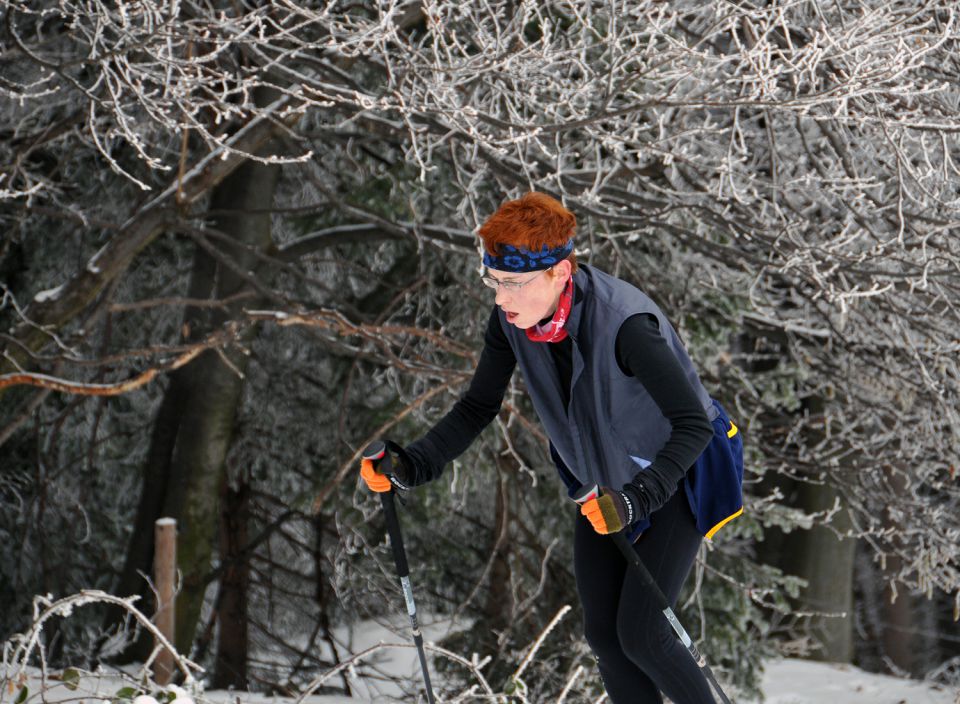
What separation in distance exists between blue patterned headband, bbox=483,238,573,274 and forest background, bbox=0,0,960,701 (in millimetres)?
1535

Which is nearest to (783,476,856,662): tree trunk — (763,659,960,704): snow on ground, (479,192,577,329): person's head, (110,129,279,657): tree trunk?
(763,659,960,704): snow on ground

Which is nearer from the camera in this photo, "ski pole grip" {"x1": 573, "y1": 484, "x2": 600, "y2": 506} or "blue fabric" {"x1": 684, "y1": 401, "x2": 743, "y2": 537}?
"ski pole grip" {"x1": 573, "y1": 484, "x2": 600, "y2": 506}

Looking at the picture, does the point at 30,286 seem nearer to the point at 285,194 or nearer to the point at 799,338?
the point at 285,194

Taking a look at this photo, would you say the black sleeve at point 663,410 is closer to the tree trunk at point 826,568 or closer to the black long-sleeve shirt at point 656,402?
the black long-sleeve shirt at point 656,402

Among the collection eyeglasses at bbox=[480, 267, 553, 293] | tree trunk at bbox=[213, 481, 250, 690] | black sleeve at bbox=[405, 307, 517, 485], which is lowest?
tree trunk at bbox=[213, 481, 250, 690]

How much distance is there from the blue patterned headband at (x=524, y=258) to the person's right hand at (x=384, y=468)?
1.89ft

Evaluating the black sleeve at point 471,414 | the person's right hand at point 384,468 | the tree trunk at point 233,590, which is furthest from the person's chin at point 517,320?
the tree trunk at point 233,590

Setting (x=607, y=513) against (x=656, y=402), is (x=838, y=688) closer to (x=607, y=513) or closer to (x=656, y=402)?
(x=656, y=402)

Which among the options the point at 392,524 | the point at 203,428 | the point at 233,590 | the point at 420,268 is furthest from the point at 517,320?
the point at 233,590

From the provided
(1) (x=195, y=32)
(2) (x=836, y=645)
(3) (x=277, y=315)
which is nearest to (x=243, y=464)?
(3) (x=277, y=315)

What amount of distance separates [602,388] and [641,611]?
0.57 m

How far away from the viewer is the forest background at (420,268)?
462 centimetres

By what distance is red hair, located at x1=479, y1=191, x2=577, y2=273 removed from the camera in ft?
9.04

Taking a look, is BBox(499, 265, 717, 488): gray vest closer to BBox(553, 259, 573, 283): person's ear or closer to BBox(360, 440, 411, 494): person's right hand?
BBox(553, 259, 573, 283): person's ear
